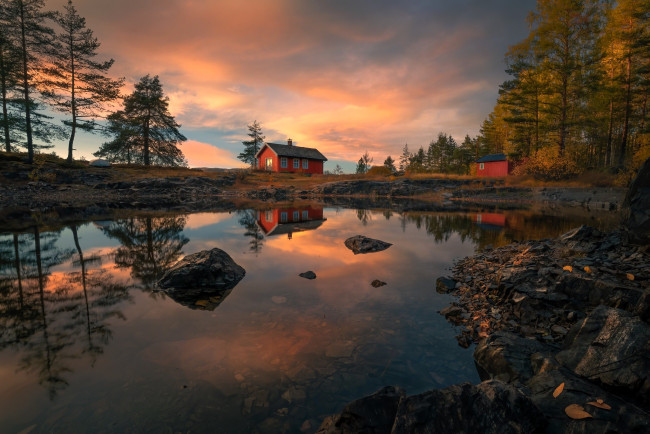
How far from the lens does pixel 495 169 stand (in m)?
50.4

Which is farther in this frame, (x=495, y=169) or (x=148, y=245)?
(x=495, y=169)


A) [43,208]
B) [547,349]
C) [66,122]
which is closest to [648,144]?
[547,349]

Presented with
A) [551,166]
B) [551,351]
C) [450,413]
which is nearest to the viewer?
[450,413]

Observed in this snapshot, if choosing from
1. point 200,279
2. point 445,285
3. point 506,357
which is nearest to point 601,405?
point 506,357

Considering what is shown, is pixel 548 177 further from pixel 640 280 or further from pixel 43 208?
pixel 43 208

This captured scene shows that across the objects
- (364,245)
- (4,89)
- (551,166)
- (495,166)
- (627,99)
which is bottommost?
(364,245)

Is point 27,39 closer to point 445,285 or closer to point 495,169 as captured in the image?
point 445,285

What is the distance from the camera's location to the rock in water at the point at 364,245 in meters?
11.9

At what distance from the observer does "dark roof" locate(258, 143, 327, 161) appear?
188ft

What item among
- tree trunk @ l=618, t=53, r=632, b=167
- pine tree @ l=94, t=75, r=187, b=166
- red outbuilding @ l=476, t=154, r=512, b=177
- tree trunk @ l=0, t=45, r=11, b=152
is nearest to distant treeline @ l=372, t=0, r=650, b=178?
tree trunk @ l=618, t=53, r=632, b=167

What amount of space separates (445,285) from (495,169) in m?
52.1

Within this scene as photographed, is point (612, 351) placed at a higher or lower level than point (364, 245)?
higher

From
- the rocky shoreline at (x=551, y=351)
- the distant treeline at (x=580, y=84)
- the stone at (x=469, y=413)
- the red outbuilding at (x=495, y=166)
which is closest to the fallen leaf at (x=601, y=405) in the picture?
the rocky shoreline at (x=551, y=351)

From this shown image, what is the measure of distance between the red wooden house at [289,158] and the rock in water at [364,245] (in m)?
46.6
